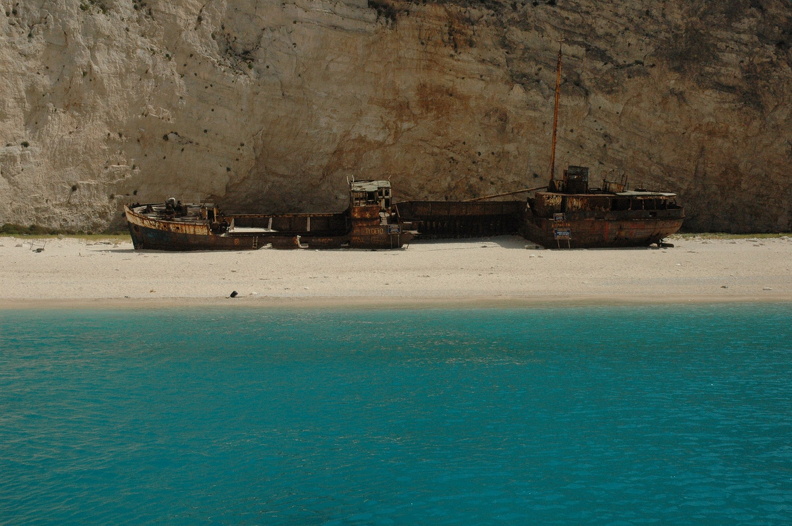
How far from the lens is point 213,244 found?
20.5m

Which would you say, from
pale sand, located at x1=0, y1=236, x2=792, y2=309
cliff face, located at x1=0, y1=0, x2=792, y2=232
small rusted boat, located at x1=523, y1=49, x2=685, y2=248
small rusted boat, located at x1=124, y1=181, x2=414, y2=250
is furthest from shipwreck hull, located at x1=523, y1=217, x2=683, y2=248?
cliff face, located at x1=0, y1=0, x2=792, y2=232

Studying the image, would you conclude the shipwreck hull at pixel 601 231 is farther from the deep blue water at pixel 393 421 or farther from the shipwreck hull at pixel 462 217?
the deep blue water at pixel 393 421

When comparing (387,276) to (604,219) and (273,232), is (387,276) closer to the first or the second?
(273,232)

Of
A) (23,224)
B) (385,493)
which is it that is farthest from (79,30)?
(385,493)

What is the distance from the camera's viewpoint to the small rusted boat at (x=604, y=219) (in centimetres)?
2128

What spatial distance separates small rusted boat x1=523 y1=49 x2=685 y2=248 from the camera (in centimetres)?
2128

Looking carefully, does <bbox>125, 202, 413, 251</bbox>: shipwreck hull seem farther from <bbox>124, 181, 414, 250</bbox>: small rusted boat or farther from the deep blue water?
the deep blue water

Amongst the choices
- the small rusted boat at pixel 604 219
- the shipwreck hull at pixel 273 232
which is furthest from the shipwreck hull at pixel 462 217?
the shipwreck hull at pixel 273 232

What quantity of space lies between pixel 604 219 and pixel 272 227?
10.0 metres

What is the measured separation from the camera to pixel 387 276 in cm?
1714

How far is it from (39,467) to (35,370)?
344 cm

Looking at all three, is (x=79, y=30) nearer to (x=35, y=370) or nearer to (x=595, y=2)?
(x=35, y=370)

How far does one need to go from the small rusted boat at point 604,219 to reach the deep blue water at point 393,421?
8.00 metres

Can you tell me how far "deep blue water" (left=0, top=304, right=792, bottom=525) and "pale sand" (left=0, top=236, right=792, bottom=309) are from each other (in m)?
1.72
